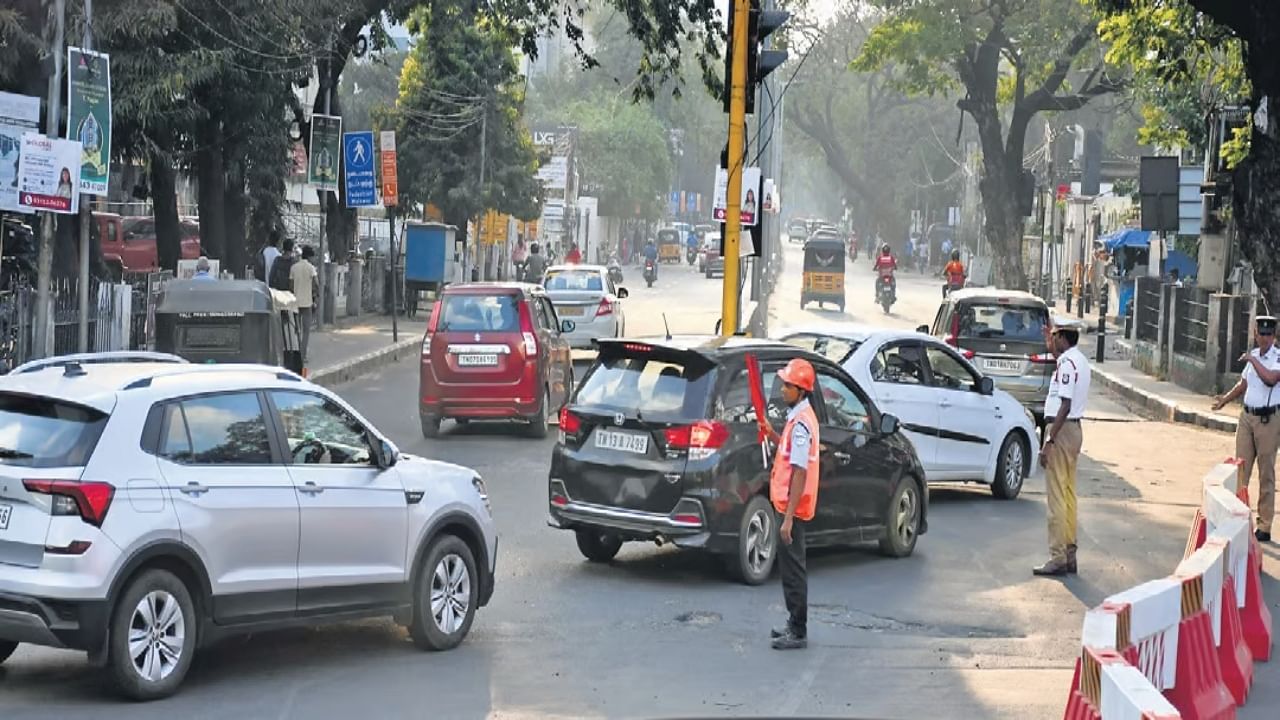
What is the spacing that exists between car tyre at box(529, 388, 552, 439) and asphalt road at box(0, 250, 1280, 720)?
394cm

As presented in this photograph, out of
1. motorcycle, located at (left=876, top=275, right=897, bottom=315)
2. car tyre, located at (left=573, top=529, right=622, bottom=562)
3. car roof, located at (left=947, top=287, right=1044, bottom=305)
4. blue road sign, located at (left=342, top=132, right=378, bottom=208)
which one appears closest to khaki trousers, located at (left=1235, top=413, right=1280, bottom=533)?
car tyre, located at (left=573, top=529, right=622, bottom=562)

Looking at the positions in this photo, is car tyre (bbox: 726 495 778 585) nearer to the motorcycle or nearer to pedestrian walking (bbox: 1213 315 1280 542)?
pedestrian walking (bbox: 1213 315 1280 542)

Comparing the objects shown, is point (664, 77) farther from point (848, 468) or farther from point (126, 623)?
point (126, 623)

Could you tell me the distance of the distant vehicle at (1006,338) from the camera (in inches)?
934

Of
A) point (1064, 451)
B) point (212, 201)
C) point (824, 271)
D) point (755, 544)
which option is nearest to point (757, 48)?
point (1064, 451)

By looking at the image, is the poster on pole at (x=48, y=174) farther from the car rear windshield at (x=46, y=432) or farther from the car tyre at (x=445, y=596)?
the car rear windshield at (x=46, y=432)

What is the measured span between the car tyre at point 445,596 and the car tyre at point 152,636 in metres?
1.68

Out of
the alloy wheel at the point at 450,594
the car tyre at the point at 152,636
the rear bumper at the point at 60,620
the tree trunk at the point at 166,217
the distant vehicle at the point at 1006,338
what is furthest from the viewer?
the tree trunk at the point at 166,217

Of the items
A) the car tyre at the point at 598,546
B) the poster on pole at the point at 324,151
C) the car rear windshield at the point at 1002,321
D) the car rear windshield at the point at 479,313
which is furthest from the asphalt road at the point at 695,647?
the poster on pole at the point at 324,151

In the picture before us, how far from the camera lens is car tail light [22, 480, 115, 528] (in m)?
8.20

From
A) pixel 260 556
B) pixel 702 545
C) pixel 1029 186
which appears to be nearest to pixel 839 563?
pixel 702 545

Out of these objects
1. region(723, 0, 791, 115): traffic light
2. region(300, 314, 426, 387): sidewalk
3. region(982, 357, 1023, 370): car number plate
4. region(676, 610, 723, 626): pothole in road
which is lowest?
region(676, 610, 723, 626): pothole in road

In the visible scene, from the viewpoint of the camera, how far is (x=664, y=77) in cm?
2334

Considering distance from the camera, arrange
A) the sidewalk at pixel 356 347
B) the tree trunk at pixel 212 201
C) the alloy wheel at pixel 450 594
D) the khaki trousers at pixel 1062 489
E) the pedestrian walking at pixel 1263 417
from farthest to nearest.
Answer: the tree trunk at pixel 212 201 < the sidewalk at pixel 356 347 < the pedestrian walking at pixel 1263 417 < the khaki trousers at pixel 1062 489 < the alloy wheel at pixel 450 594
